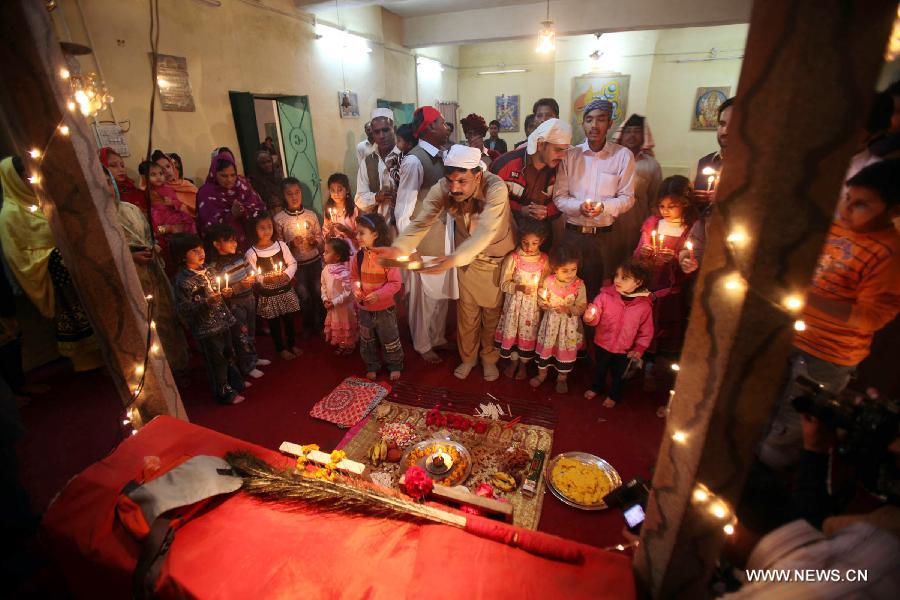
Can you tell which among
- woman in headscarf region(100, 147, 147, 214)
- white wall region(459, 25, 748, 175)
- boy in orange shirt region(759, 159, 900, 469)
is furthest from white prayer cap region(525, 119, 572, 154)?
white wall region(459, 25, 748, 175)

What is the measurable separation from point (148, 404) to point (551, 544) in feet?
7.47

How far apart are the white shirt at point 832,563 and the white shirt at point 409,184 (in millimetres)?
3603

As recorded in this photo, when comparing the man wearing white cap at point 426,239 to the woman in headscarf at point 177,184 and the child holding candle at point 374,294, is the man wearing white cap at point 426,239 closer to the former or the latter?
the child holding candle at point 374,294

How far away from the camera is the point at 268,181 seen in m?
5.52

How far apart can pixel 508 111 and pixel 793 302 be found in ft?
43.6

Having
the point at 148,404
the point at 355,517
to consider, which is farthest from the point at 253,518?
the point at 148,404

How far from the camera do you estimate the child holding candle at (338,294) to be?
13.7 feet

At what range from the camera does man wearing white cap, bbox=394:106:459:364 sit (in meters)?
4.20

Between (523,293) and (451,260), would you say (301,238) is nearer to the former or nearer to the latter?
(523,293)

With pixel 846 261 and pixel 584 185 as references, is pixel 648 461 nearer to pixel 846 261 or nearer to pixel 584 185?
pixel 846 261

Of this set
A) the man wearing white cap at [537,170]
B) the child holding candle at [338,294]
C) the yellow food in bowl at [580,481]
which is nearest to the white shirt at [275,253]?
the child holding candle at [338,294]

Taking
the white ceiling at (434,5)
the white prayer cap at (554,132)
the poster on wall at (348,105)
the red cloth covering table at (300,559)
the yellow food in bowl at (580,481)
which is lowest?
the yellow food in bowl at (580,481)

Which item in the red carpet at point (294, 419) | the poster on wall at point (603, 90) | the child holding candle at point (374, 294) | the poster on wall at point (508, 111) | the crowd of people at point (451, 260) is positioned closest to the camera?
the red carpet at point (294, 419)

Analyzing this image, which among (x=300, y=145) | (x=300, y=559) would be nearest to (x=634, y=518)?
(x=300, y=559)
